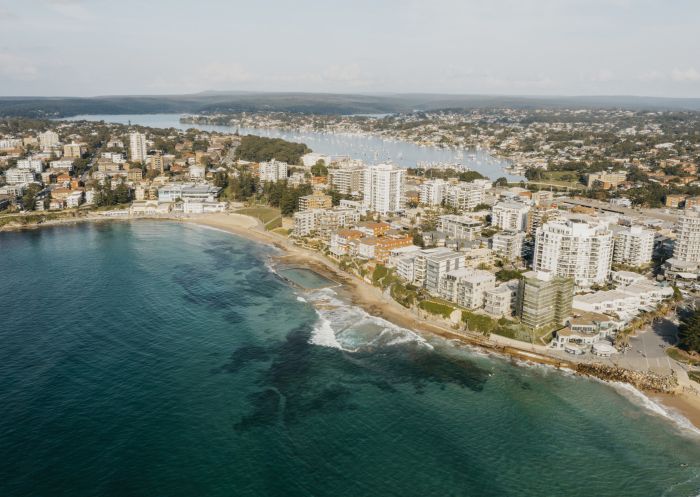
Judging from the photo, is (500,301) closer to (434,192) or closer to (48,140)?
(434,192)

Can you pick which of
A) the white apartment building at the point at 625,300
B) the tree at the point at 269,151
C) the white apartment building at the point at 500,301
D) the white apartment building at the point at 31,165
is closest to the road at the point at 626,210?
the white apartment building at the point at 625,300

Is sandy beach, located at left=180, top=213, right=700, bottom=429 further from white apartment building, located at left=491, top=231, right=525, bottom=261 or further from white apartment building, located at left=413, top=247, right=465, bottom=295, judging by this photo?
white apartment building, located at left=491, top=231, right=525, bottom=261

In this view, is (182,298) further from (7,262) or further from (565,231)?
(565,231)

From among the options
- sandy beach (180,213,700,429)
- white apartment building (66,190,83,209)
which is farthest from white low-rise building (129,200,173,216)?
sandy beach (180,213,700,429)

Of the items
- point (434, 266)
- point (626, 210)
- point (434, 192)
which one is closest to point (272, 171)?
point (434, 192)

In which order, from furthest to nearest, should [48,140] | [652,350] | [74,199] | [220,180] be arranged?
[48,140]
[220,180]
[74,199]
[652,350]

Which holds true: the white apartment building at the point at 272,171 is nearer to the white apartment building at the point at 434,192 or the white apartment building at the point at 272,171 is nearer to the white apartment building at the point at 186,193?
the white apartment building at the point at 186,193
